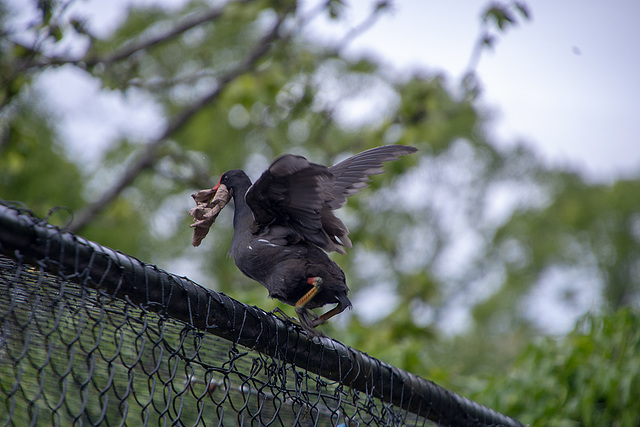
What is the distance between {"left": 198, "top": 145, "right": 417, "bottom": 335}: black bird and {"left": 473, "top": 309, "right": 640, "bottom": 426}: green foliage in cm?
187

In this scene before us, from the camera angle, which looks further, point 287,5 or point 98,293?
point 287,5

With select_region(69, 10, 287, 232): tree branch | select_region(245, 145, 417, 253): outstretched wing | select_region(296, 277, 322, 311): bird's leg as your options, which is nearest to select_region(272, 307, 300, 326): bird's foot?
select_region(296, 277, 322, 311): bird's leg

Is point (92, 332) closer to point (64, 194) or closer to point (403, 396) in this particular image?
point (403, 396)

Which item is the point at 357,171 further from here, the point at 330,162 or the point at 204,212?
the point at 330,162

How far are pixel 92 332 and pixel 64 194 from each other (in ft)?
33.4

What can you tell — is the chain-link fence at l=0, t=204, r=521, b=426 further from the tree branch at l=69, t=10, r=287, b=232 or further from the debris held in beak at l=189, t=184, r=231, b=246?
the tree branch at l=69, t=10, r=287, b=232

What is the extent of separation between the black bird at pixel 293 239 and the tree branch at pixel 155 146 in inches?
148

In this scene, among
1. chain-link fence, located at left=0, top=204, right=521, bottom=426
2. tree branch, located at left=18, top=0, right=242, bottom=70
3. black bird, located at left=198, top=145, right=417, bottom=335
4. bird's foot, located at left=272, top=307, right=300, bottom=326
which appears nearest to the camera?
chain-link fence, located at left=0, top=204, right=521, bottom=426

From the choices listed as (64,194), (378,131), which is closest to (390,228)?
(64,194)

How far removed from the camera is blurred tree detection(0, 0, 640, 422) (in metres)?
5.56

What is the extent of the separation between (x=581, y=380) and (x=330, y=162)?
4.32 meters

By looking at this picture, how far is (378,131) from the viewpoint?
601 centimetres

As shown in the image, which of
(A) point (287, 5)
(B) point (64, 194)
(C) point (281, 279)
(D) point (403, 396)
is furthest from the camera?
(B) point (64, 194)

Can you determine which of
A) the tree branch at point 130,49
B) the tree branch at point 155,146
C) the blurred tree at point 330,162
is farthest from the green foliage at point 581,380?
the tree branch at point 130,49
